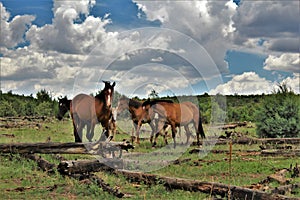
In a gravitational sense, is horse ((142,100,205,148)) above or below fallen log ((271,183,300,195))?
above

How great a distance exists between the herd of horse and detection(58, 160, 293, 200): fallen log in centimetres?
381

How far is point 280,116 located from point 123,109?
28.5 ft

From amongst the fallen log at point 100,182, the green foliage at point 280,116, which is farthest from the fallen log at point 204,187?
the green foliage at point 280,116

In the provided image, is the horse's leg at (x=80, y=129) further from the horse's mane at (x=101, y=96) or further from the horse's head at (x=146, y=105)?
the horse's head at (x=146, y=105)

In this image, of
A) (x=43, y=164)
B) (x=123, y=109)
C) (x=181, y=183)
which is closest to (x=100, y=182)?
(x=181, y=183)

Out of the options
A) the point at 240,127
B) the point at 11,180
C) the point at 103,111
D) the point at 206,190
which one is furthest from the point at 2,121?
the point at 206,190

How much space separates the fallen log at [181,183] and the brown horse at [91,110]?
3404 mm

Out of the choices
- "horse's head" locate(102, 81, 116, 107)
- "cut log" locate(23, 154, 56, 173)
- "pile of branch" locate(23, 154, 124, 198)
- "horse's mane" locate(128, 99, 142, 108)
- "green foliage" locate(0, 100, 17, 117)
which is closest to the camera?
"pile of branch" locate(23, 154, 124, 198)

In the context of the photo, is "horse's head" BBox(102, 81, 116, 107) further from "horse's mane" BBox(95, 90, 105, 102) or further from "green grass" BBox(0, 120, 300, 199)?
"green grass" BBox(0, 120, 300, 199)

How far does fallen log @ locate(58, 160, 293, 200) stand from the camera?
7707 millimetres

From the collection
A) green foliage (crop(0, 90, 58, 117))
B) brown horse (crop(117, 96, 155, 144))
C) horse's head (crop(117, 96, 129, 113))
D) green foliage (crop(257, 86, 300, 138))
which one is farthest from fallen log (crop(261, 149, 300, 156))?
green foliage (crop(0, 90, 58, 117))

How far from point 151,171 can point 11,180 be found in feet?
12.8

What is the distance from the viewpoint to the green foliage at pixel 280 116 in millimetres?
21250

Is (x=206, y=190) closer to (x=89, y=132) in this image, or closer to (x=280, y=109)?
(x=89, y=132)
